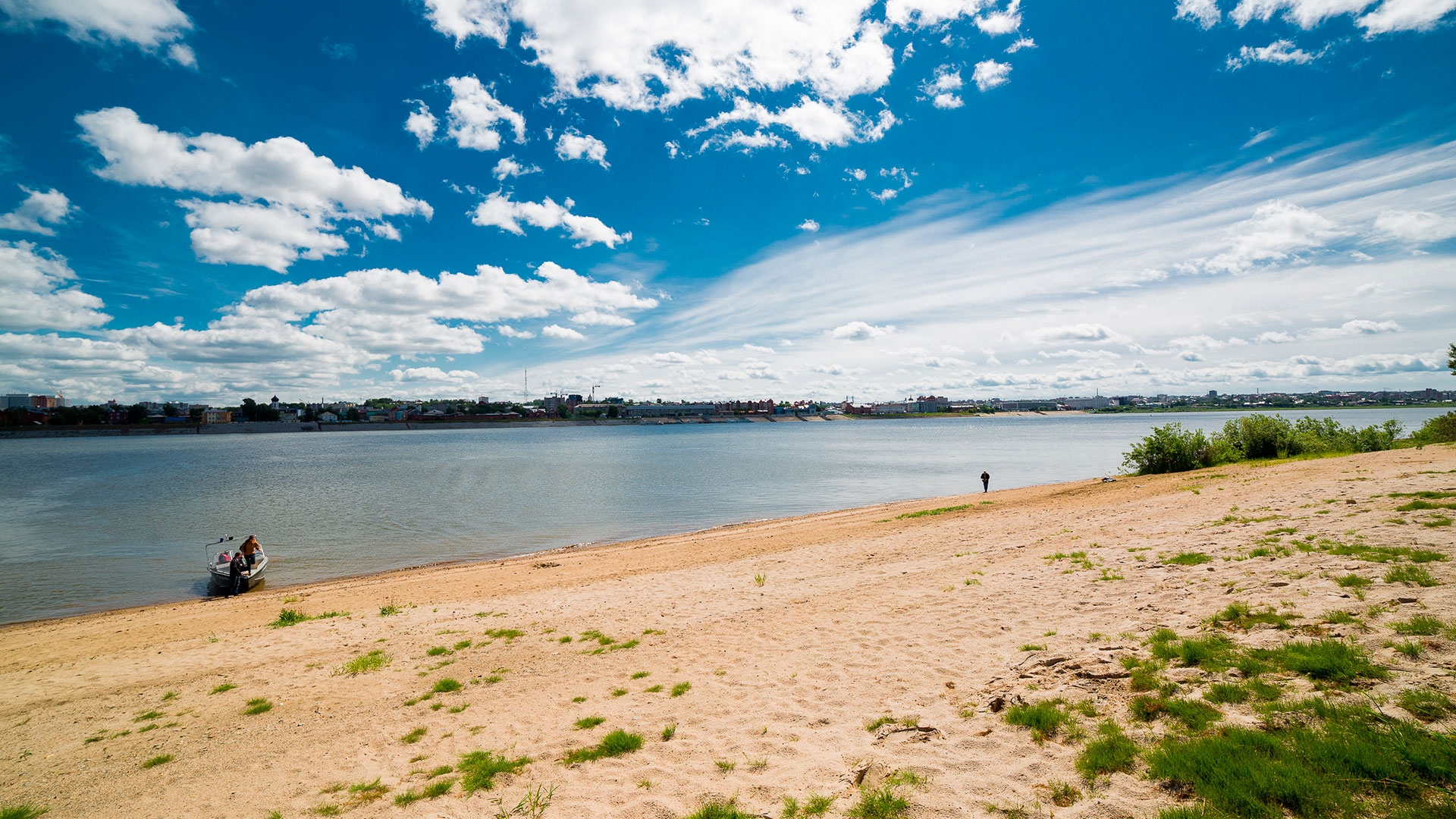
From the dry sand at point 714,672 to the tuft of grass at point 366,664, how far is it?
201 mm

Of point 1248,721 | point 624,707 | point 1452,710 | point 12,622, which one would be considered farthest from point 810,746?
point 12,622

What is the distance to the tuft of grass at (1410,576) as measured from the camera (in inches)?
319

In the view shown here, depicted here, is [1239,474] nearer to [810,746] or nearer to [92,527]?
[810,746]

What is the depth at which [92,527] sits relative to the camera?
3578cm

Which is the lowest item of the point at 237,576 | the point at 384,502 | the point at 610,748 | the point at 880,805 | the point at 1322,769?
the point at 384,502

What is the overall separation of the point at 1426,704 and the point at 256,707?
598 inches

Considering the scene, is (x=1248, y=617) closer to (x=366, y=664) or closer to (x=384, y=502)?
(x=366, y=664)

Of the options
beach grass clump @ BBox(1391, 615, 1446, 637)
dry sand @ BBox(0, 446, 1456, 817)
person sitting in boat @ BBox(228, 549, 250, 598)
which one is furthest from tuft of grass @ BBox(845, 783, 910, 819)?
person sitting in boat @ BBox(228, 549, 250, 598)

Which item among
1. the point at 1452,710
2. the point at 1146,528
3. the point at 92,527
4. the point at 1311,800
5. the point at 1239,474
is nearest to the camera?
the point at 1311,800

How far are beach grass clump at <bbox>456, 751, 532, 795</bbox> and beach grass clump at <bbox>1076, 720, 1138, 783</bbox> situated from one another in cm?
645

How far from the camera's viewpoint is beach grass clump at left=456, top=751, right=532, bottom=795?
282 inches

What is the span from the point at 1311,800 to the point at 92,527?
53115mm

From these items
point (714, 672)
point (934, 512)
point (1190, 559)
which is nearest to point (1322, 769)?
point (714, 672)

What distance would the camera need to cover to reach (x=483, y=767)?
7.54 metres
